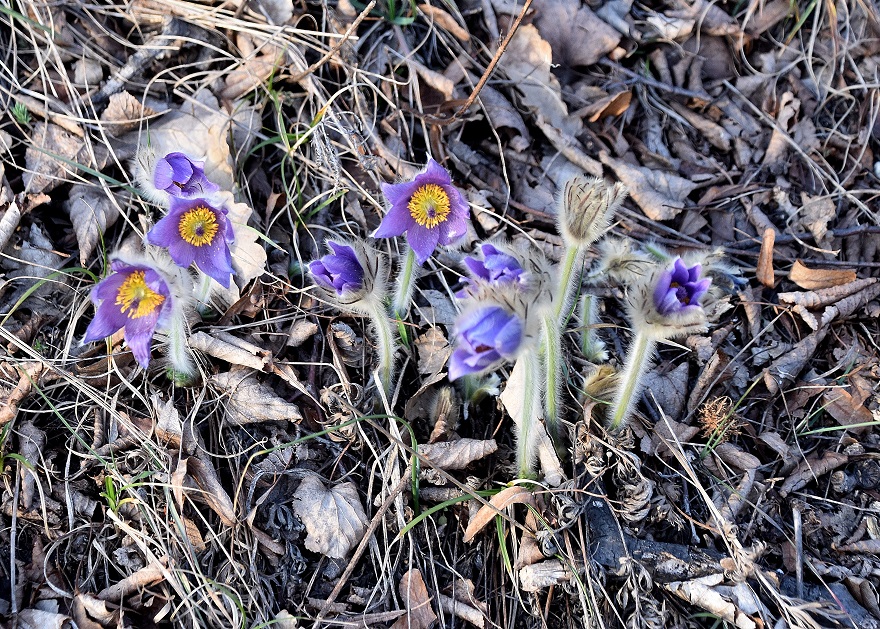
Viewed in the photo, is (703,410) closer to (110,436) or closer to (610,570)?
(610,570)

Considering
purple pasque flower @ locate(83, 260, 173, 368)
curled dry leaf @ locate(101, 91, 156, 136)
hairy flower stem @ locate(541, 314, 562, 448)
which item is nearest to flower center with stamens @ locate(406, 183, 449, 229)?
hairy flower stem @ locate(541, 314, 562, 448)

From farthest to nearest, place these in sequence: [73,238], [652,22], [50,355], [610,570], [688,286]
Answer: [652,22] < [73,238] < [50,355] < [610,570] < [688,286]

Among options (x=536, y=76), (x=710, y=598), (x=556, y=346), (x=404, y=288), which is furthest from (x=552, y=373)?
(x=536, y=76)

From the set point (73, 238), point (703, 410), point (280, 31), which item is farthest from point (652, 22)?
point (73, 238)

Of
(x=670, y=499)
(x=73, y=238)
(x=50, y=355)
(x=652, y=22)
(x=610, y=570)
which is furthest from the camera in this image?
(x=652, y=22)

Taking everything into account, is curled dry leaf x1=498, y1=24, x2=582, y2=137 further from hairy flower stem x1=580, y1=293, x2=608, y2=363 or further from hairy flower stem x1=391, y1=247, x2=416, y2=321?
hairy flower stem x1=391, y1=247, x2=416, y2=321

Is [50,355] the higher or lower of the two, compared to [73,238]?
lower
